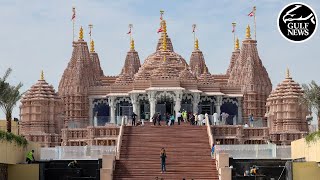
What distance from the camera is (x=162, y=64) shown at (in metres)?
86.3

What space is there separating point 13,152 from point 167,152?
1036 cm

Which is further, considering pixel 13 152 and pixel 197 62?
pixel 197 62

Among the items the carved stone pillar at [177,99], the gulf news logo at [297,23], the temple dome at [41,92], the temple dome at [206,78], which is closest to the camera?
the gulf news logo at [297,23]

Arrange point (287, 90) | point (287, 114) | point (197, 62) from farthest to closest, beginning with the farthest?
point (197, 62) → point (287, 90) → point (287, 114)

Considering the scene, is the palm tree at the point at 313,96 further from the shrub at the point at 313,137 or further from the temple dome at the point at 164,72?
the temple dome at the point at 164,72

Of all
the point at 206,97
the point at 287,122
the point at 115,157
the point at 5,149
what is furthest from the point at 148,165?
the point at 206,97

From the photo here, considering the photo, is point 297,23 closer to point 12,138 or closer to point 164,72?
point 12,138

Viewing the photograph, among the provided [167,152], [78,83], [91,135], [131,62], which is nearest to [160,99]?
[91,135]

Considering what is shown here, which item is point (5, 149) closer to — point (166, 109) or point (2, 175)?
point (2, 175)

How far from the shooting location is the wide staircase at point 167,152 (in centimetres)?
5434

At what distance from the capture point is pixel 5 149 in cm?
5003

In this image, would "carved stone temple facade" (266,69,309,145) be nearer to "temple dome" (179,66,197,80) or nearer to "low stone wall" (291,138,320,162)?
"temple dome" (179,66,197,80)

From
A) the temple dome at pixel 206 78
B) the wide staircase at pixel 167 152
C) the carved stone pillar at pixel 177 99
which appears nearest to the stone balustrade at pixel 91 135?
the wide staircase at pixel 167 152

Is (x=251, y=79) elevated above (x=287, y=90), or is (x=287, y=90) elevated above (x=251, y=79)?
(x=251, y=79)
